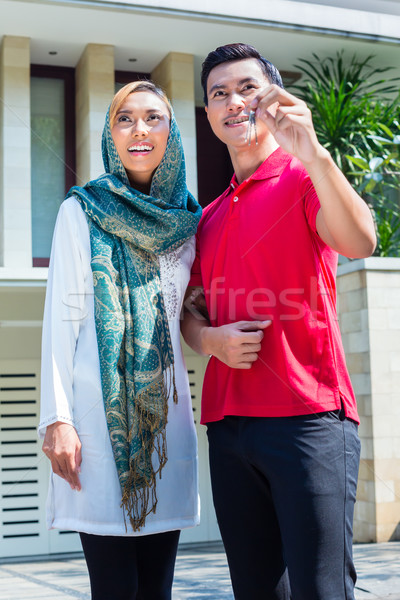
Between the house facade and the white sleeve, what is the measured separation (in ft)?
14.0

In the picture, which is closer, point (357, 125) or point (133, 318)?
point (133, 318)

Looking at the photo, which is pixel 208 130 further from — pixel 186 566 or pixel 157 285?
pixel 157 285

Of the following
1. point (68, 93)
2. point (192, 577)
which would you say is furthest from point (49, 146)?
point (192, 577)

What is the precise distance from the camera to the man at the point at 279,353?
1772 mm

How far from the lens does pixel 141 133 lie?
233 centimetres

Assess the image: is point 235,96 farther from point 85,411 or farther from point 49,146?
point 49,146

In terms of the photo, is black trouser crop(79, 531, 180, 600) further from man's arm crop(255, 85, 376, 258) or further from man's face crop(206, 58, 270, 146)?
man's face crop(206, 58, 270, 146)

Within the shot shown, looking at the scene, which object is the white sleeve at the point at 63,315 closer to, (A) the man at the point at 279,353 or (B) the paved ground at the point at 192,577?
(A) the man at the point at 279,353

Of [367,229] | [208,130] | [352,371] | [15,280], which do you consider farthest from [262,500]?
[208,130]

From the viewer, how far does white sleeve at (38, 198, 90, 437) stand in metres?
2.07

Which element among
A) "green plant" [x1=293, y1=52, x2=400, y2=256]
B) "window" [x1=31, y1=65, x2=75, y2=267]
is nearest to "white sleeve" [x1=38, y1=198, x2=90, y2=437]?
"window" [x1=31, y1=65, x2=75, y2=267]

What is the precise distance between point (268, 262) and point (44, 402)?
30.0 inches

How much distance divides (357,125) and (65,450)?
6292 mm

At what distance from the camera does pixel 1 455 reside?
24.5 ft
